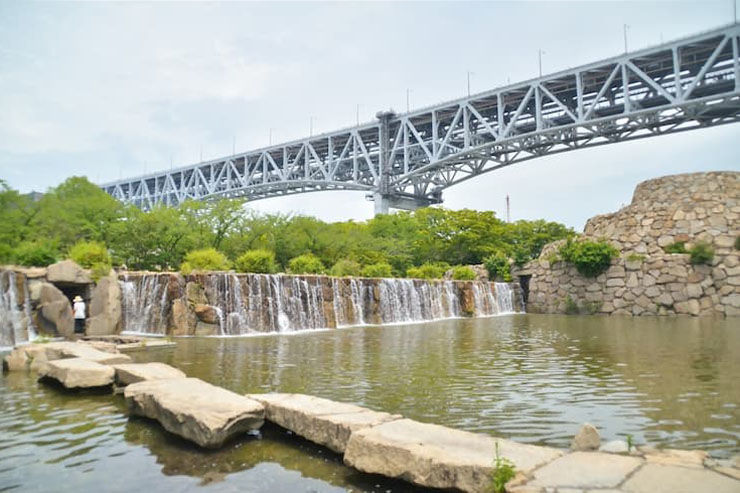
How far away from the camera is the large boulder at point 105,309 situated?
16297 mm

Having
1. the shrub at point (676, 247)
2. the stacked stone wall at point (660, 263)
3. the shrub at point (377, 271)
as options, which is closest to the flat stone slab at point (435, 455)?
the shrub at point (377, 271)

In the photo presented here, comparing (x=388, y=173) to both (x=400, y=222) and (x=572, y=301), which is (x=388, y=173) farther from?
(x=572, y=301)

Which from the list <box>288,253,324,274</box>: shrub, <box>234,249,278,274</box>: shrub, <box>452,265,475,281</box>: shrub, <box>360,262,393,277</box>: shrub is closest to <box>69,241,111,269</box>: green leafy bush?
<box>234,249,278,274</box>: shrub

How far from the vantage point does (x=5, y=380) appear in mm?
8484

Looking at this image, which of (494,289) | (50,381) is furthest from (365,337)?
(494,289)

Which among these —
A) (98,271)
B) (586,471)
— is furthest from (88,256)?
(586,471)

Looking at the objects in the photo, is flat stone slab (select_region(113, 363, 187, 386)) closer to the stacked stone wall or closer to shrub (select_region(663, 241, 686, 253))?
the stacked stone wall

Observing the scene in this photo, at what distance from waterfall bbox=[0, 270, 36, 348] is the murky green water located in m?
5.43

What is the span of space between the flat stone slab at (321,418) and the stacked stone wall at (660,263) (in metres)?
28.4

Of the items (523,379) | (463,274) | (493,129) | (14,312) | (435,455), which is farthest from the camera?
(493,129)

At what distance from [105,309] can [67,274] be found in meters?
1.58

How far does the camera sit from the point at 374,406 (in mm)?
6371

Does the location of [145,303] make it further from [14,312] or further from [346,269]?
[346,269]

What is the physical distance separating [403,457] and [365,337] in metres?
12.0
